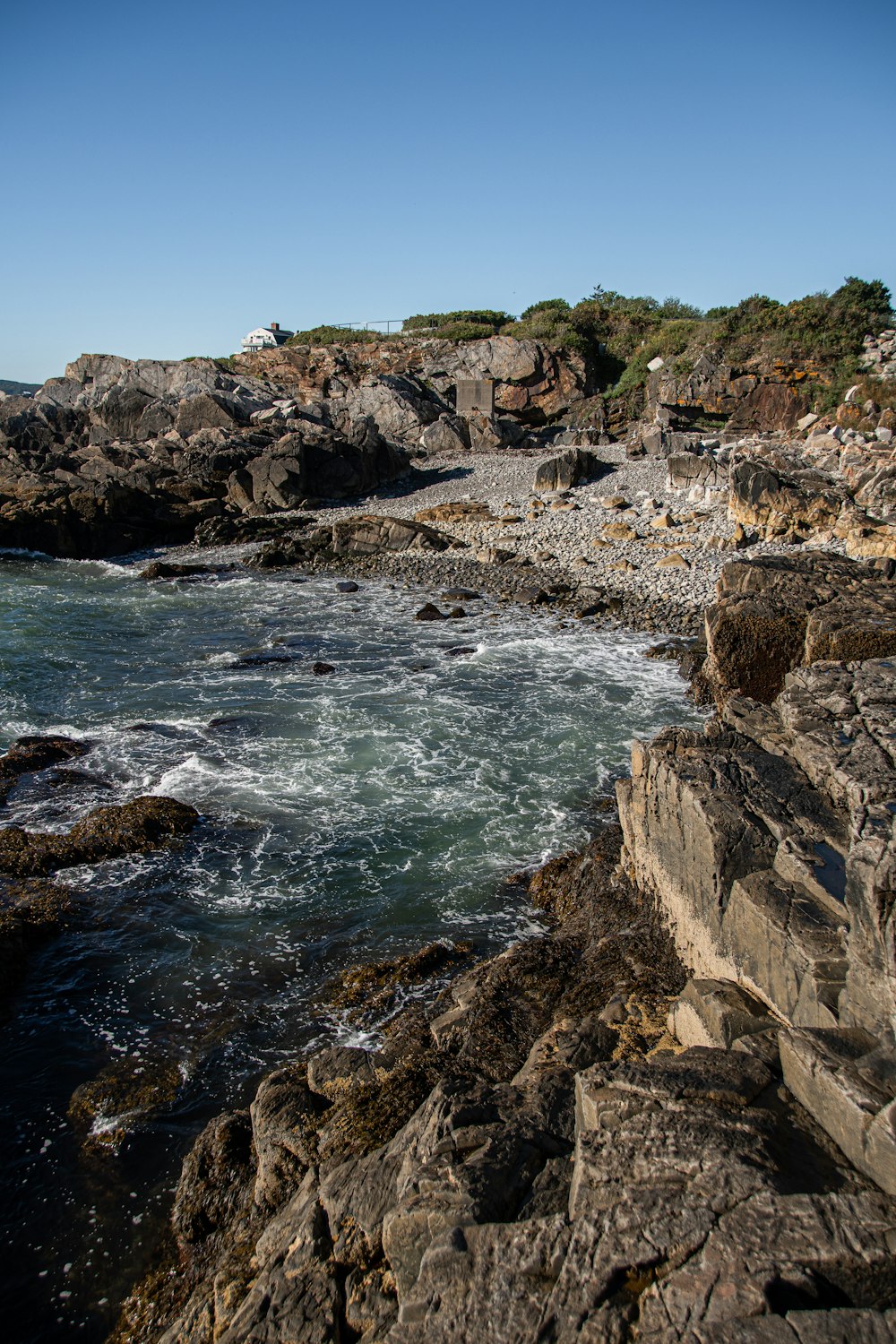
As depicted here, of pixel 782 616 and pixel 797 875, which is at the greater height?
pixel 782 616

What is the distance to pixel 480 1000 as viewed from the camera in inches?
262

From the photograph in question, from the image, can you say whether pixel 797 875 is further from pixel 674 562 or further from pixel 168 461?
pixel 168 461

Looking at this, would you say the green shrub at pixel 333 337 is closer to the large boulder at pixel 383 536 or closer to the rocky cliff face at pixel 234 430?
the rocky cliff face at pixel 234 430

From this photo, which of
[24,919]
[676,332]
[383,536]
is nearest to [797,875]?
[24,919]

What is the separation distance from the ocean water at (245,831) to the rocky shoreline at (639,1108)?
611 mm

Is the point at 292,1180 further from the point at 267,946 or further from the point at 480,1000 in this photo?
the point at 267,946

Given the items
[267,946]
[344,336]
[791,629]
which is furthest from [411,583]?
[344,336]

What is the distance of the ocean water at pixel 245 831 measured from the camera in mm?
5992

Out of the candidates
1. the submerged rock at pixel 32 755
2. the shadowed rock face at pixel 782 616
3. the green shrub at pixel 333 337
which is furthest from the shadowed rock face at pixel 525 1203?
the green shrub at pixel 333 337

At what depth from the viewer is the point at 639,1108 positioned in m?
3.92

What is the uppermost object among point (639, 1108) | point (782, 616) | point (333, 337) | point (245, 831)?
point (333, 337)

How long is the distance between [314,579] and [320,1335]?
24.3 meters

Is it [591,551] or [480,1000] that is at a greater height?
[591,551]

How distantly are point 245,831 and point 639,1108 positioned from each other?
779 centimetres
